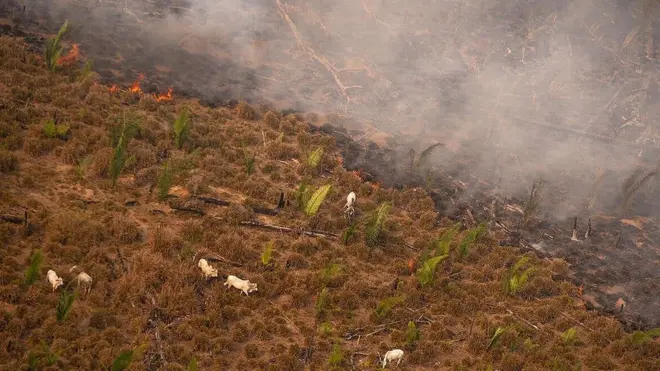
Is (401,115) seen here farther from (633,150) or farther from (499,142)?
(633,150)

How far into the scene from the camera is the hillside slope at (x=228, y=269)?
33.0 ft

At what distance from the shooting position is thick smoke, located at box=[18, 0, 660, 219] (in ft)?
63.6

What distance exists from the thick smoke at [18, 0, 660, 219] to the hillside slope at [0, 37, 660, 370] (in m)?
3.88

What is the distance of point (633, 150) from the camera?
20.7 metres

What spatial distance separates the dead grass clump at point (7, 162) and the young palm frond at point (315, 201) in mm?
6122

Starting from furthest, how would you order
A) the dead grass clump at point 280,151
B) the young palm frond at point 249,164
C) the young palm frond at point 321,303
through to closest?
the dead grass clump at point 280,151 → the young palm frond at point 249,164 → the young palm frond at point 321,303

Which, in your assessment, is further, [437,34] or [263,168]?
[437,34]

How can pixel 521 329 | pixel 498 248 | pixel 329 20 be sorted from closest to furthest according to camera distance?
pixel 521 329, pixel 498 248, pixel 329 20

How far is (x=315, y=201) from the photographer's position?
13.8 metres

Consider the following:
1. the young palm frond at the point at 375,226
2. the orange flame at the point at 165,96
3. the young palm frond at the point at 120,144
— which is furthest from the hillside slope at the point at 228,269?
the orange flame at the point at 165,96

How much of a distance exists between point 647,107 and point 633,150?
10.4 ft

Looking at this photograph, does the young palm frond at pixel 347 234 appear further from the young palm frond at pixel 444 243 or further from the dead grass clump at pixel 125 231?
the dead grass clump at pixel 125 231

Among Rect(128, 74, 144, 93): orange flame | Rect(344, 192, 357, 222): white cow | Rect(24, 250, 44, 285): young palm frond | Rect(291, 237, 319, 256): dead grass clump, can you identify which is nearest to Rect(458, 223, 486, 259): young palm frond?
Rect(344, 192, 357, 222): white cow

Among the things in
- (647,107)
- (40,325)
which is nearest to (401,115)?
(647,107)
